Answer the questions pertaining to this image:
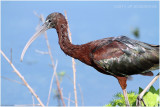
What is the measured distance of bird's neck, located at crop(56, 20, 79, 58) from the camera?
6.53 m

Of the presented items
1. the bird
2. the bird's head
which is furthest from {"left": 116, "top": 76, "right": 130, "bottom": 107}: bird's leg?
the bird's head

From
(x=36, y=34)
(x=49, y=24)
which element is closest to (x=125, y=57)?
(x=49, y=24)

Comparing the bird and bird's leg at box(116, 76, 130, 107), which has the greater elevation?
the bird

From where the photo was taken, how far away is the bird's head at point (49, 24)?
6754mm

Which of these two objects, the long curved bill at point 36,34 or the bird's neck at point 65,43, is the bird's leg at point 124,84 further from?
the long curved bill at point 36,34

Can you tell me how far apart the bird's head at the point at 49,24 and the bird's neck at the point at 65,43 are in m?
0.14

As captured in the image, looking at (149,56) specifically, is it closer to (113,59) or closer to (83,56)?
(113,59)

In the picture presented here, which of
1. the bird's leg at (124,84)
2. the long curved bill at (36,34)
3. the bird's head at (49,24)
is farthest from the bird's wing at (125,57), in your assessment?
the long curved bill at (36,34)

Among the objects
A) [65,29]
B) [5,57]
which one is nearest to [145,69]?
[65,29]

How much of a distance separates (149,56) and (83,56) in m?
1.48

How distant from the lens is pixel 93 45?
6598 mm

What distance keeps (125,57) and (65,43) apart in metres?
1.40

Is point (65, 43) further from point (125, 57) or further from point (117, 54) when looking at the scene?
point (125, 57)

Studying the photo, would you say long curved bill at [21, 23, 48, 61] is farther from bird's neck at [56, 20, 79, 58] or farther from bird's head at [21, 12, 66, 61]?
bird's neck at [56, 20, 79, 58]
